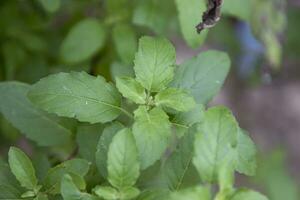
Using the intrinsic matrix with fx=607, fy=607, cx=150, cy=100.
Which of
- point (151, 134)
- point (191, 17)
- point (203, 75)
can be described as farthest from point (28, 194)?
point (191, 17)

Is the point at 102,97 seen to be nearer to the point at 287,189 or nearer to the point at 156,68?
the point at 156,68

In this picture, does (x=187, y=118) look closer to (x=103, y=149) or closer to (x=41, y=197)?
(x=103, y=149)

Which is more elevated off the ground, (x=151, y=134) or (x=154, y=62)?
(x=154, y=62)

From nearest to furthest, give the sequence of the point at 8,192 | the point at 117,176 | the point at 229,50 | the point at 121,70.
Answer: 1. the point at 117,176
2. the point at 8,192
3. the point at 121,70
4. the point at 229,50

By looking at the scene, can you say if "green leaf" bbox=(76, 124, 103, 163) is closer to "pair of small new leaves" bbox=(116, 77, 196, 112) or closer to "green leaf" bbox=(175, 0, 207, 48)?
"pair of small new leaves" bbox=(116, 77, 196, 112)

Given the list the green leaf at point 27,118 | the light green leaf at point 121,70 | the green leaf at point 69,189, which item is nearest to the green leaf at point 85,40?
the light green leaf at point 121,70

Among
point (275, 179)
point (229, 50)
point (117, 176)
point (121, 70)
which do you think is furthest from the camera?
point (229, 50)

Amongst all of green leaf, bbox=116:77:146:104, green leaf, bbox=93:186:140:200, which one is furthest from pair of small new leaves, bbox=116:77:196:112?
green leaf, bbox=93:186:140:200
